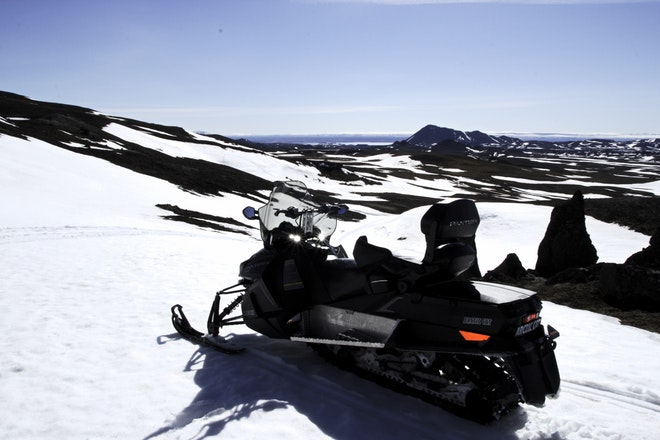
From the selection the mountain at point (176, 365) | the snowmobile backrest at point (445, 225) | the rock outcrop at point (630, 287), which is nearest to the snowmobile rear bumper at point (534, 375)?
the mountain at point (176, 365)

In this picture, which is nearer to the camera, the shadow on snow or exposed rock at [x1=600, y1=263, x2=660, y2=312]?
the shadow on snow

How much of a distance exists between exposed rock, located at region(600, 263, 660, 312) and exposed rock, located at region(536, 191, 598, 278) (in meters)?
6.14

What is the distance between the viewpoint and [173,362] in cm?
581

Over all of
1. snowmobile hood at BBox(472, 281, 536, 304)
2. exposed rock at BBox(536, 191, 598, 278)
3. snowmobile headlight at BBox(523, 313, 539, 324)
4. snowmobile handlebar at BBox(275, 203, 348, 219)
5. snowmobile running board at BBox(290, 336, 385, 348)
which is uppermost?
snowmobile handlebar at BBox(275, 203, 348, 219)

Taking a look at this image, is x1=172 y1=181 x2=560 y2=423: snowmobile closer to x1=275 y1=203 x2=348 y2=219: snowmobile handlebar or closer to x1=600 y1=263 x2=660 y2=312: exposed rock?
x1=275 y1=203 x2=348 y2=219: snowmobile handlebar

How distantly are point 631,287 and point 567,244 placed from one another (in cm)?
674

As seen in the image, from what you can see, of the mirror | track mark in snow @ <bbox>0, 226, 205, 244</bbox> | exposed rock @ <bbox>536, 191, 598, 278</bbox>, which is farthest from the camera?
exposed rock @ <bbox>536, 191, 598, 278</bbox>

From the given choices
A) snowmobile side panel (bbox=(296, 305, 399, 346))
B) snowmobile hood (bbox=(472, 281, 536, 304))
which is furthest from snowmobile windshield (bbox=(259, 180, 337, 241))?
snowmobile hood (bbox=(472, 281, 536, 304))

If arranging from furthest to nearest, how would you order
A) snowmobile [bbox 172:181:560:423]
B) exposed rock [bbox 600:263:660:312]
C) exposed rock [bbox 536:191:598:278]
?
1. exposed rock [bbox 536:191:598:278]
2. exposed rock [bbox 600:263:660:312]
3. snowmobile [bbox 172:181:560:423]

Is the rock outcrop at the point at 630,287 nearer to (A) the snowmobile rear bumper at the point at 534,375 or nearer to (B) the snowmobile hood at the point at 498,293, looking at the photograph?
(B) the snowmobile hood at the point at 498,293

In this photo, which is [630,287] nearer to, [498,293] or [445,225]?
[498,293]

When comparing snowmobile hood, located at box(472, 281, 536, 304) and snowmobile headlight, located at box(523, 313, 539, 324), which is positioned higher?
snowmobile hood, located at box(472, 281, 536, 304)

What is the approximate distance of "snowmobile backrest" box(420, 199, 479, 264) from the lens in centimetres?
447

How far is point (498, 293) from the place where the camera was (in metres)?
4.41
